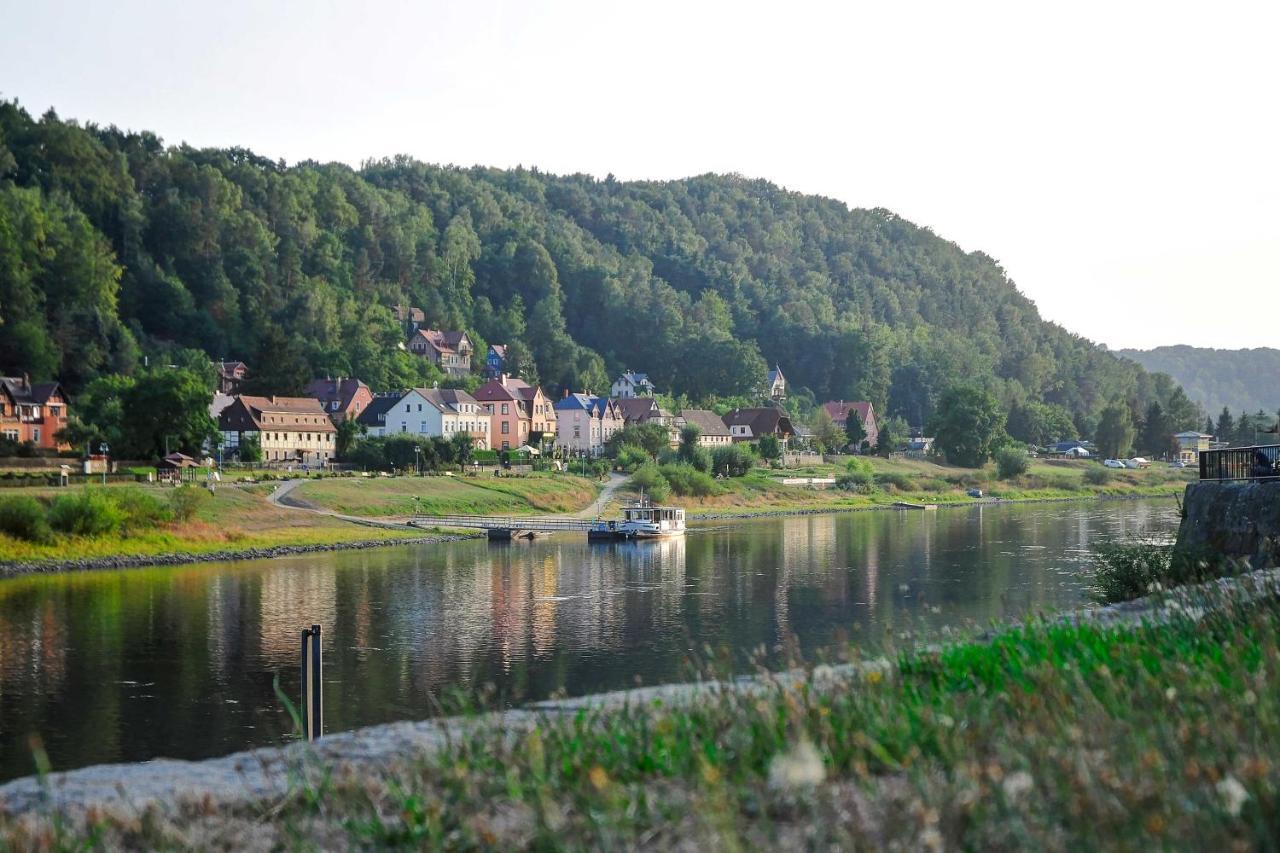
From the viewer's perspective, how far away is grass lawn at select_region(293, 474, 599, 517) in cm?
6712

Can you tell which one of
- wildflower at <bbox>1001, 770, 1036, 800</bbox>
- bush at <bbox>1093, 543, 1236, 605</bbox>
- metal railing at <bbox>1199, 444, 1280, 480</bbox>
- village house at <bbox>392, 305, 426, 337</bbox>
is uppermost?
village house at <bbox>392, 305, 426, 337</bbox>

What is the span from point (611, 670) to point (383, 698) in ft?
15.7

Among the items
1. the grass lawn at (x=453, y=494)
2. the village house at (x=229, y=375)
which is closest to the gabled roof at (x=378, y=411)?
the village house at (x=229, y=375)

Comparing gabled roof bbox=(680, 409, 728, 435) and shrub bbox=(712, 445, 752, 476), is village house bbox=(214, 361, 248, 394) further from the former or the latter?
shrub bbox=(712, 445, 752, 476)

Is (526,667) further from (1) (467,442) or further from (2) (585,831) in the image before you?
(1) (467,442)

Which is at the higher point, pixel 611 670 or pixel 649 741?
pixel 649 741

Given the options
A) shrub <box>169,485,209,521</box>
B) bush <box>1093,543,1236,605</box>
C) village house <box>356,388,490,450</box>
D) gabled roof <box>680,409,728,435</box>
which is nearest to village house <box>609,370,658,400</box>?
gabled roof <box>680,409,728,435</box>

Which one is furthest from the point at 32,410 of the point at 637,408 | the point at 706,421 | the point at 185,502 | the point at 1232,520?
the point at 1232,520

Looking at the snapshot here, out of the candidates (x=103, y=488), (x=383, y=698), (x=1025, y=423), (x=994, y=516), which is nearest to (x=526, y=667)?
(x=383, y=698)

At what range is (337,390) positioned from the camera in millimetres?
109562

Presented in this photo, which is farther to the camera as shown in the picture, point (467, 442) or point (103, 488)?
point (467, 442)

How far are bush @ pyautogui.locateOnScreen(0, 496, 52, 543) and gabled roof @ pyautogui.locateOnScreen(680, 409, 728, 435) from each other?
76.1 metres

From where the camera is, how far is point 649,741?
22.3 ft

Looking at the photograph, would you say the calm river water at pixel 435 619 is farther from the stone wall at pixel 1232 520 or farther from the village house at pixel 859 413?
the village house at pixel 859 413
